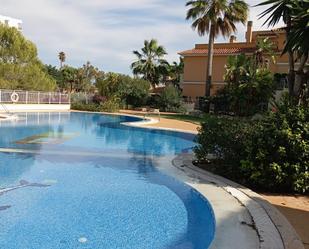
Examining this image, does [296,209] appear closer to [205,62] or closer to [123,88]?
[123,88]

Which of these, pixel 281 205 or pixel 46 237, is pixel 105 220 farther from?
pixel 281 205

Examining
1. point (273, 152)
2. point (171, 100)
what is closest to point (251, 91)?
point (171, 100)

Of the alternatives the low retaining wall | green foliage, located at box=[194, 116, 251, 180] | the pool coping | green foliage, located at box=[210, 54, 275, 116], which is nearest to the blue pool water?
the pool coping

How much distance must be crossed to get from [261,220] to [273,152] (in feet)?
7.30

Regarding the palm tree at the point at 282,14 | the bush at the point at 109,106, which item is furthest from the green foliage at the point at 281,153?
the bush at the point at 109,106

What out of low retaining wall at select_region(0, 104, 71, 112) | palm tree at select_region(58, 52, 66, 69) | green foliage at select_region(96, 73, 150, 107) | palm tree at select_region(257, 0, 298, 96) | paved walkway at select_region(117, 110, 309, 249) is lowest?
paved walkway at select_region(117, 110, 309, 249)

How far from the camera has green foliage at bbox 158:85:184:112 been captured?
125 feet

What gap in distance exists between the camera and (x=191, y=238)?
632 centimetres

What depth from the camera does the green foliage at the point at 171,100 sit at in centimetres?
3822

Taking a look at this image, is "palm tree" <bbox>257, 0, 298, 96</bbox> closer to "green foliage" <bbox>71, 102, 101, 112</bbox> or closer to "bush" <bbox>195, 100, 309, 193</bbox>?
"bush" <bbox>195, 100, 309, 193</bbox>

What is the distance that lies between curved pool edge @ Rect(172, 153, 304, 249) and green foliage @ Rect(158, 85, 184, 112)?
28.9 meters

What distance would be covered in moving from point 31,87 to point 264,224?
33.6 m

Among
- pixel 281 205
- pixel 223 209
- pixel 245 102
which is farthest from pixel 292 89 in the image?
pixel 245 102

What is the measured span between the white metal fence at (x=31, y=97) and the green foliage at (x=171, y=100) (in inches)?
377
